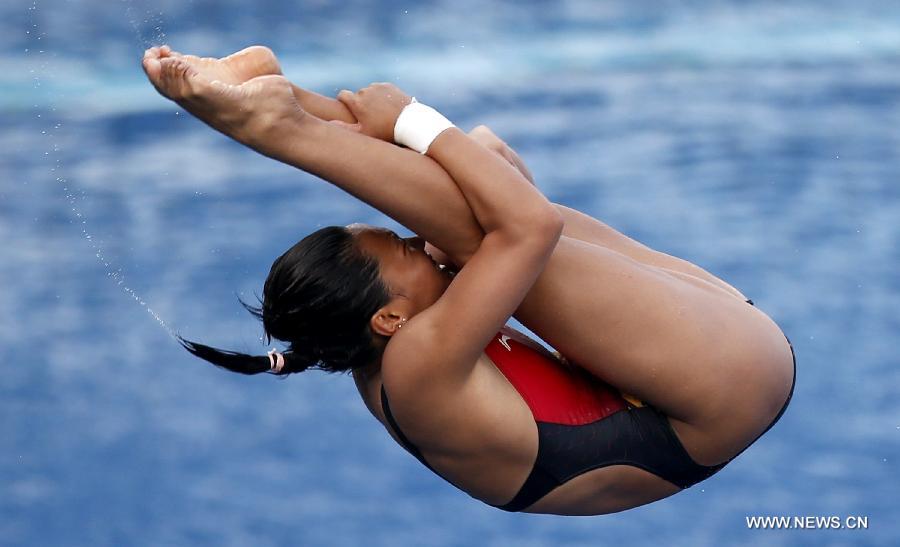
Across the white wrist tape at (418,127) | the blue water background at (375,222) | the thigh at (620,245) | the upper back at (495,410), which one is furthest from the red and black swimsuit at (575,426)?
the blue water background at (375,222)

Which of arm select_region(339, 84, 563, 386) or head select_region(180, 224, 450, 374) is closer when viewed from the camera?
arm select_region(339, 84, 563, 386)

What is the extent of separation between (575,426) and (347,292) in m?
0.54

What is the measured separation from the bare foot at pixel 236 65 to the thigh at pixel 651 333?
0.62 m

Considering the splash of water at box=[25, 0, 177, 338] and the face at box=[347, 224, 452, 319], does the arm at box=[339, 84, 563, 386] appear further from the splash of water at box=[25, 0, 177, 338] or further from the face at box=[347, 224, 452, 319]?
the splash of water at box=[25, 0, 177, 338]

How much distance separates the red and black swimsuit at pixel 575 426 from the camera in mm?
2623

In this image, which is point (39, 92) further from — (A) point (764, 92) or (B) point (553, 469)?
(B) point (553, 469)

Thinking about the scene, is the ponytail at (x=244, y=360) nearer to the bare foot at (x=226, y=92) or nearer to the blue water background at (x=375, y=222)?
the bare foot at (x=226, y=92)

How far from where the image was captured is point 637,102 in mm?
6613

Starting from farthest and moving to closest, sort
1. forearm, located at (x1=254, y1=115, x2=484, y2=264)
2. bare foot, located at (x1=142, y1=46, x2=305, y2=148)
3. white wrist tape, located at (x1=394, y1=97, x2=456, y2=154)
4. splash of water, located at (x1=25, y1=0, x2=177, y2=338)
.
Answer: splash of water, located at (x1=25, y1=0, x2=177, y2=338)
white wrist tape, located at (x1=394, y1=97, x2=456, y2=154)
forearm, located at (x1=254, y1=115, x2=484, y2=264)
bare foot, located at (x1=142, y1=46, x2=305, y2=148)

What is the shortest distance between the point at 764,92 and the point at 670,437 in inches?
172

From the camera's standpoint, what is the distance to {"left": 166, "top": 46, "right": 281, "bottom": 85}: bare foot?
2.29 m

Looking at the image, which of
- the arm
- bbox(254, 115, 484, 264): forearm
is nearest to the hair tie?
the arm

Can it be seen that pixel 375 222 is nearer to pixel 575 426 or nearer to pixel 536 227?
pixel 575 426

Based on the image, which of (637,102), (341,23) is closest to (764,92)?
(637,102)
